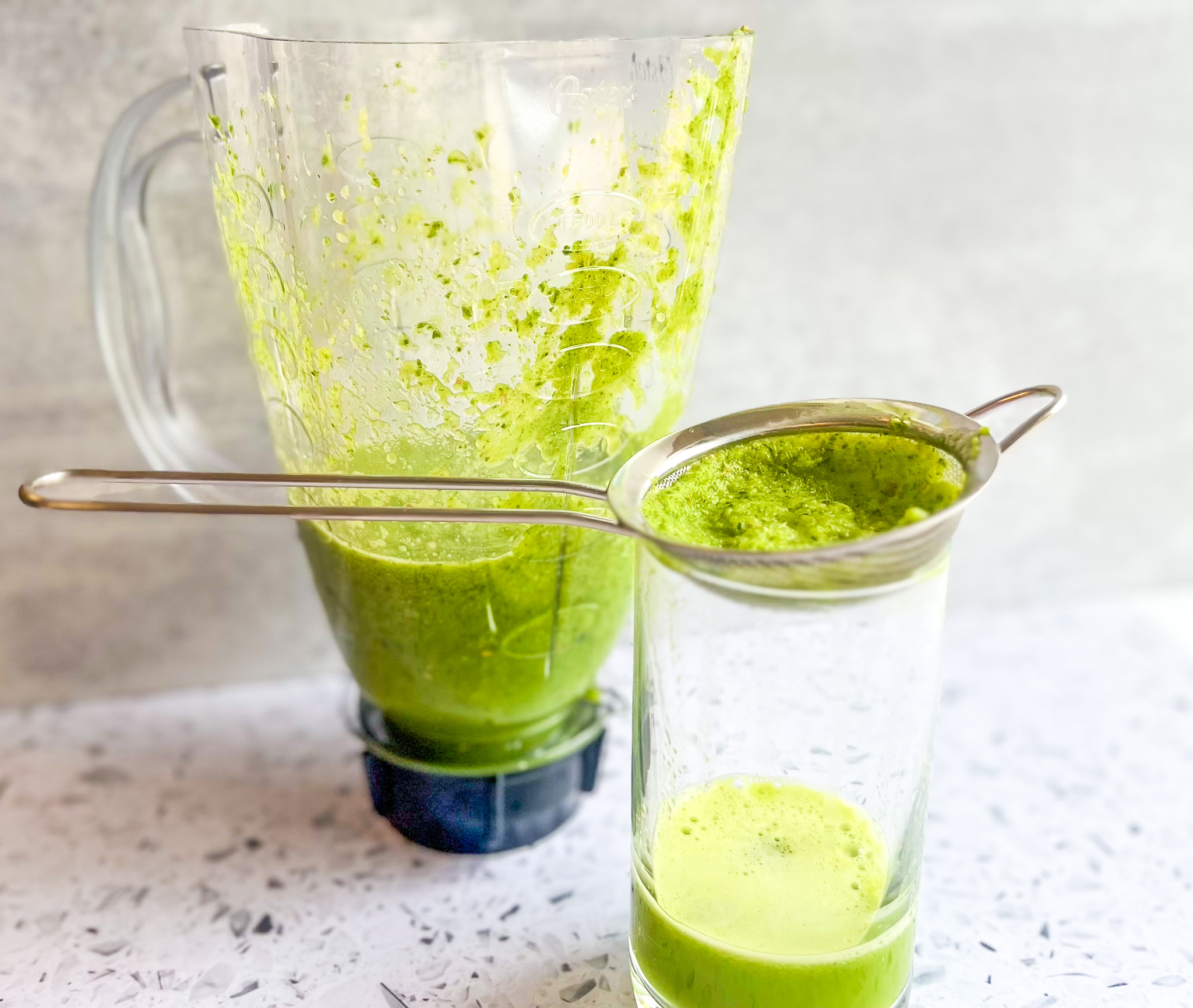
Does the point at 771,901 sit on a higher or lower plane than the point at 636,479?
lower

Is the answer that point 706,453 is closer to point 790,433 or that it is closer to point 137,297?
point 790,433

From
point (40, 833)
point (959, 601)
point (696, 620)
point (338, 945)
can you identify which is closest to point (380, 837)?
point (338, 945)

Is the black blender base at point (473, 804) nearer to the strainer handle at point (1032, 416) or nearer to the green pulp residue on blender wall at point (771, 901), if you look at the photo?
the green pulp residue on blender wall at point (771, 901)

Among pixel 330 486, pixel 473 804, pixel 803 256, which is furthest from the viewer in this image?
pixel 803 256

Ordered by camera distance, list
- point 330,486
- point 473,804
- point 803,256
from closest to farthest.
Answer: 1. point 330,486
2. point 473,804
3. point 803,256

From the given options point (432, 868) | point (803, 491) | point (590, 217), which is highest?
point (590, 217)

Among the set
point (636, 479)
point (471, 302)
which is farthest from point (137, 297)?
point (636, 479)

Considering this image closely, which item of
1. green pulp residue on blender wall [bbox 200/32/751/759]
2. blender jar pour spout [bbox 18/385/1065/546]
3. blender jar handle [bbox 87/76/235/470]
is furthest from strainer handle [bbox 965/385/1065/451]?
blender jar handle [bbox 87/76/235/470]

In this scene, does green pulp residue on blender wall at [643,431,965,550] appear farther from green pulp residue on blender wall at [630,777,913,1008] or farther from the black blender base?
the black blender base
